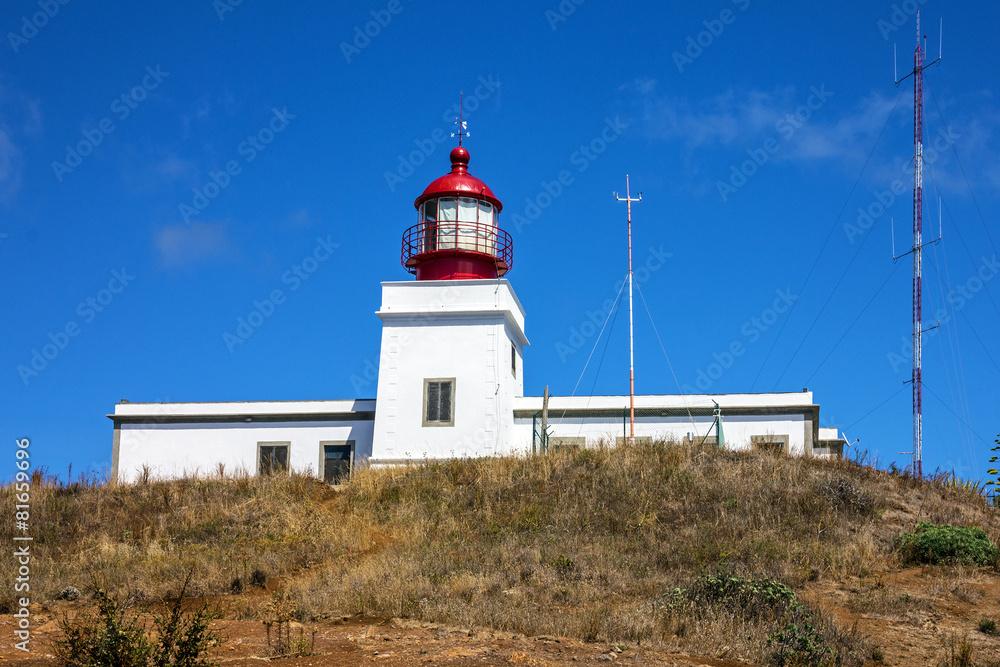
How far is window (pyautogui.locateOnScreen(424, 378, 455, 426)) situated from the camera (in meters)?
23.1

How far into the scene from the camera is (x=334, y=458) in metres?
24.8

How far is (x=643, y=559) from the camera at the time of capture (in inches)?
549

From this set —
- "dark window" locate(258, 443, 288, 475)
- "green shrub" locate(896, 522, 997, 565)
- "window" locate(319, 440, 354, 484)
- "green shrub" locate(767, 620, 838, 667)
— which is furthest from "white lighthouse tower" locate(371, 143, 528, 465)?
"green shrub" locate(767, 620, 838, 667)

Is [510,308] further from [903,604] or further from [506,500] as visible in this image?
[903,604]

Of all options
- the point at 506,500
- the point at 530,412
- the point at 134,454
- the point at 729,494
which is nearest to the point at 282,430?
the point at 134,454

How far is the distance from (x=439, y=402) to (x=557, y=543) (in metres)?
8.84

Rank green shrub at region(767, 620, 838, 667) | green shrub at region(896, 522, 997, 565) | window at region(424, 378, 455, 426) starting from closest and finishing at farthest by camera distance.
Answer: green shrub at region(767, 620, 838, 667), green shrub at region(896, 522, 997, 565), window at region(424, 378, 455, 426)

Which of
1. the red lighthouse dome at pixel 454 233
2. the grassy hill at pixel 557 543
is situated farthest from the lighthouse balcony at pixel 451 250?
the grassy hill at pixel 557 543

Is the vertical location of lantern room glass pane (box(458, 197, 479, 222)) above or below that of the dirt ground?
above

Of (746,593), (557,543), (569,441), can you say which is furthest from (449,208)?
(746,593)

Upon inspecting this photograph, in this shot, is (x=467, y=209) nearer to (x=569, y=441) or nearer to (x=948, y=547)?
(x=569, y=441)

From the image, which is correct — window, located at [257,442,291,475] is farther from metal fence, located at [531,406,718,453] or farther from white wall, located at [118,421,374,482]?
metal fence, located at [531,406,718,453]

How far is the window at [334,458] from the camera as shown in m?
24.5

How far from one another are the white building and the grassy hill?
3074 millimetres
